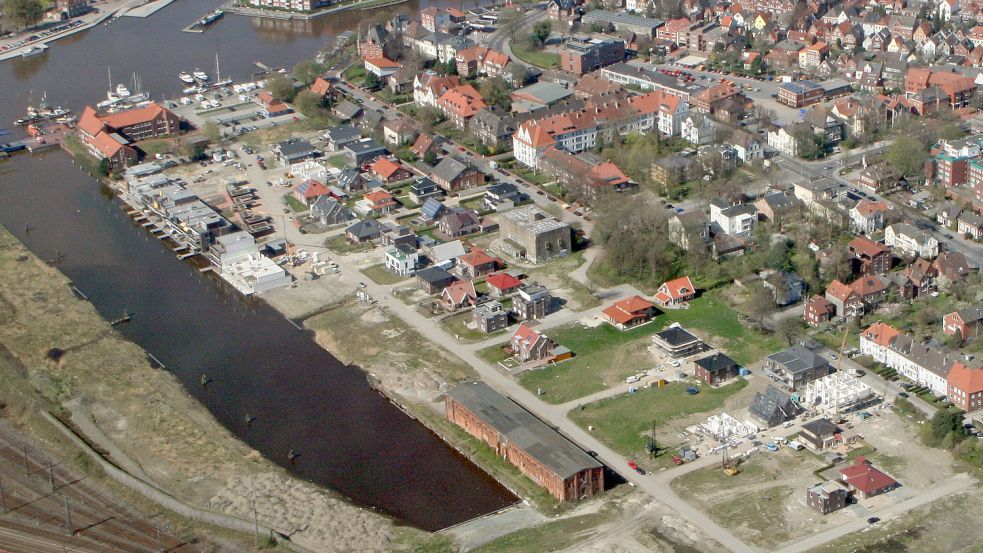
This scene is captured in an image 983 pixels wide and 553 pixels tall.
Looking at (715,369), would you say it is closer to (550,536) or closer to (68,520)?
(550,536)

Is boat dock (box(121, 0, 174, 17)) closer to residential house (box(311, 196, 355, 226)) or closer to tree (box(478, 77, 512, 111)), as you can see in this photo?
tree (box(478, 77, 512, 111))

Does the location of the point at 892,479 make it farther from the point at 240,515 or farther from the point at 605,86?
the point at 605,86

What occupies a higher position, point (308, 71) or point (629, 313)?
point (308, 71)

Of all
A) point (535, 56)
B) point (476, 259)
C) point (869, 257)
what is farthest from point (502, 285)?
point (535, 56)

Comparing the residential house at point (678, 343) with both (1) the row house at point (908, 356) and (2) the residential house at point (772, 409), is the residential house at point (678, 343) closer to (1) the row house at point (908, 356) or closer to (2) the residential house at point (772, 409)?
(2) the residential house at point (772, 409)

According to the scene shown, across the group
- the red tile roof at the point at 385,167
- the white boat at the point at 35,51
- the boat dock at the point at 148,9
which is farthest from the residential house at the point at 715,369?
the boat dock at the point at 148,9
